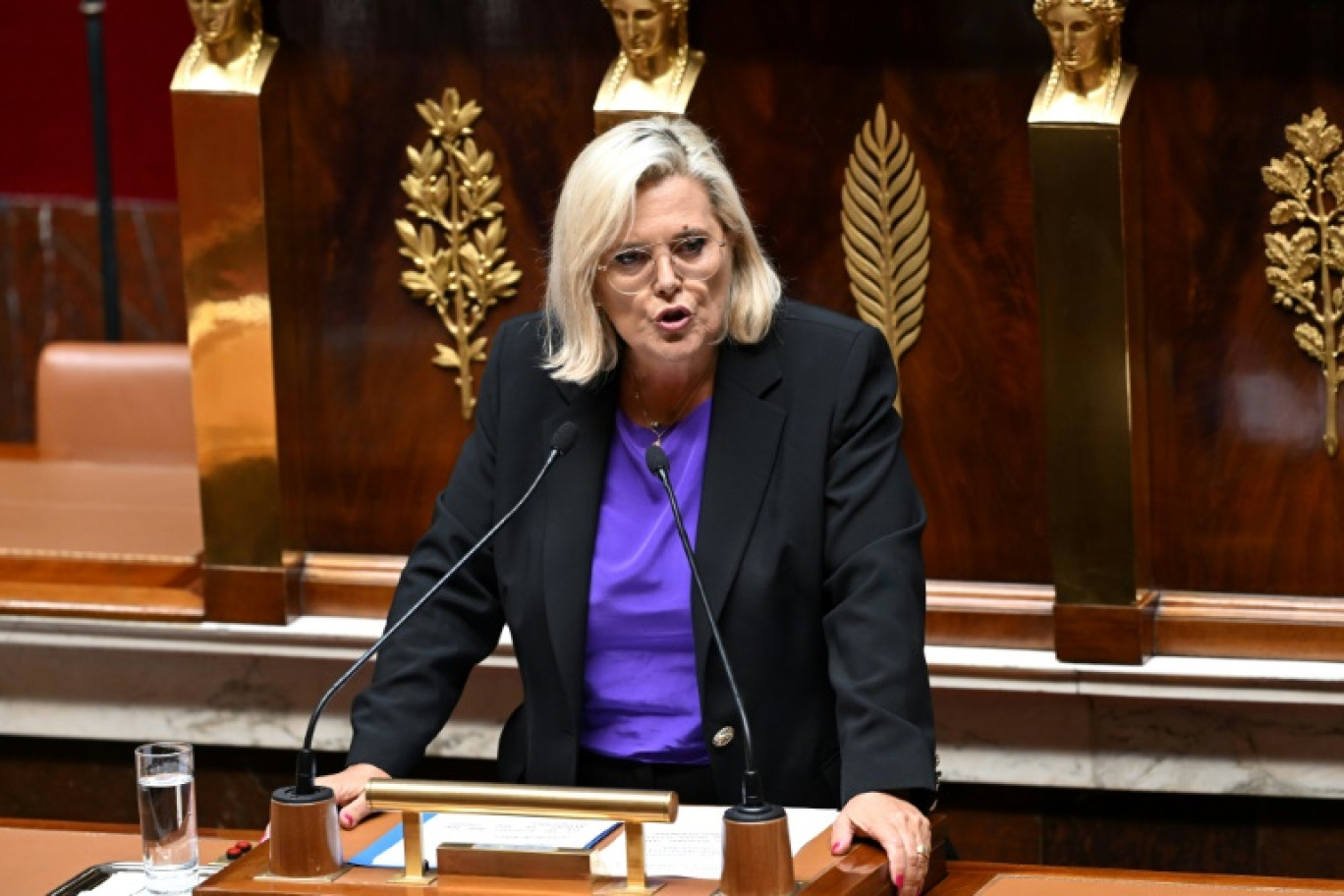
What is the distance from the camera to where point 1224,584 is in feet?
11.7

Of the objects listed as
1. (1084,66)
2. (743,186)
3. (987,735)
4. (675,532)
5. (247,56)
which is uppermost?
(247,56)

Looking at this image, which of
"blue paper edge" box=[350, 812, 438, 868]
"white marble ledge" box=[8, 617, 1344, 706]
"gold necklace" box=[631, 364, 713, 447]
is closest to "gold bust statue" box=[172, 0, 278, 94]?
"white marble ledge" box=[8, 617, 1344, 706]

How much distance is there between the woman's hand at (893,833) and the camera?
244 centimetres

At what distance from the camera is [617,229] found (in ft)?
8.91

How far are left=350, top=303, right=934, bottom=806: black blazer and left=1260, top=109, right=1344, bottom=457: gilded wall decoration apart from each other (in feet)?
2.83

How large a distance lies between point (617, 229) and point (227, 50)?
130 cm

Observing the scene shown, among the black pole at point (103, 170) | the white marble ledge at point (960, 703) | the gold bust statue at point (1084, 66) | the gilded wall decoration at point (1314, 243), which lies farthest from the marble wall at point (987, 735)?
the black pole at point (103, 170)

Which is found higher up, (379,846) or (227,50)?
(227,50)

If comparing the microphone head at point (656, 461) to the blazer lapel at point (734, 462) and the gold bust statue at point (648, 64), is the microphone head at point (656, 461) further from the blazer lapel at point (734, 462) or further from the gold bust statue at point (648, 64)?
the gold bust statue at point (648, 64)

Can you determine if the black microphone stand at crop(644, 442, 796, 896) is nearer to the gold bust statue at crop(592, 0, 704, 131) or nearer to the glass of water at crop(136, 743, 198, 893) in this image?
the glass of water at crop(136, 743, 198, 893)

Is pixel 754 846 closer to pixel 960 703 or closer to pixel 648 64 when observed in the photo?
pixel 960 703

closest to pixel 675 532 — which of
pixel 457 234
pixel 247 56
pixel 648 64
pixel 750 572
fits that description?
pixel 750 572

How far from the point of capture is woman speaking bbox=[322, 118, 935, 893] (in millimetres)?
2715

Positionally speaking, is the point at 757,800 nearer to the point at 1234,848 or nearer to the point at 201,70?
the point at 1234,848
